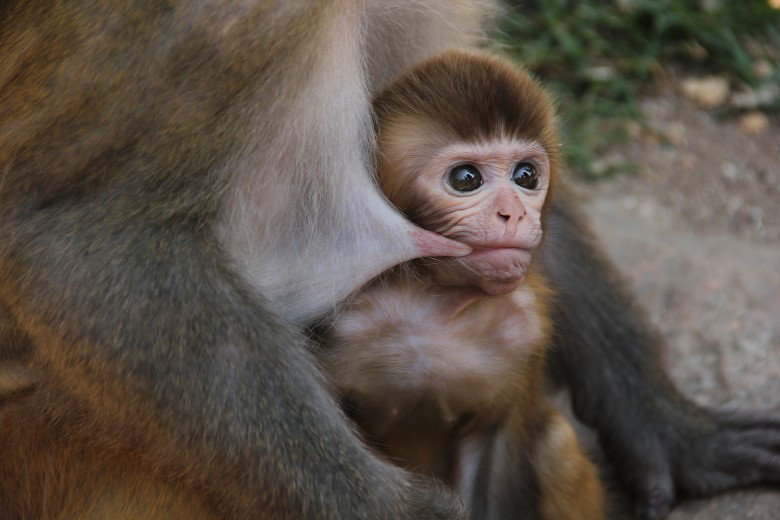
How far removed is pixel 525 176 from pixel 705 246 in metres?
2.09

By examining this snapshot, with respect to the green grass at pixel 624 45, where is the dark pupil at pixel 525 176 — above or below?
above

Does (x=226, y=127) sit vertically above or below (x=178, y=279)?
above

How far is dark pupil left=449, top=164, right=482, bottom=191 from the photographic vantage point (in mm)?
2779

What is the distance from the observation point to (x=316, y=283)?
2859mm

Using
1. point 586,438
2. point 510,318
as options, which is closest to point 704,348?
point 586,438

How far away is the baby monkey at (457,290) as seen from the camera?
2766mm

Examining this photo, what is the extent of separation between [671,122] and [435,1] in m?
2.75

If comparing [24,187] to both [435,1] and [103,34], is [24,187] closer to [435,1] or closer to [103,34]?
[103,34]

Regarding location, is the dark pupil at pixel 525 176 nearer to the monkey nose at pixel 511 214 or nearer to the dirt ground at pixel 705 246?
the monkey nose at pixel 511 214

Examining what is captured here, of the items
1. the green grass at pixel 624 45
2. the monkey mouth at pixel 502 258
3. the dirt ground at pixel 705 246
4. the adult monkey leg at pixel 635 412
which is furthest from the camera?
the green grass at pixel 624 45

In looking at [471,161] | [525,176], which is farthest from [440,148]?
[525,176]

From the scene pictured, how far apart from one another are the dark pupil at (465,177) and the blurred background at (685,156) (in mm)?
1114

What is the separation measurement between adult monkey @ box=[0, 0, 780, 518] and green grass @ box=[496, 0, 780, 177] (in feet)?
9.89

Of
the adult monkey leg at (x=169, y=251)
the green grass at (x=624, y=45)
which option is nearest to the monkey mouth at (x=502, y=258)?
the adult monkey leg at (x=169, y=251)
